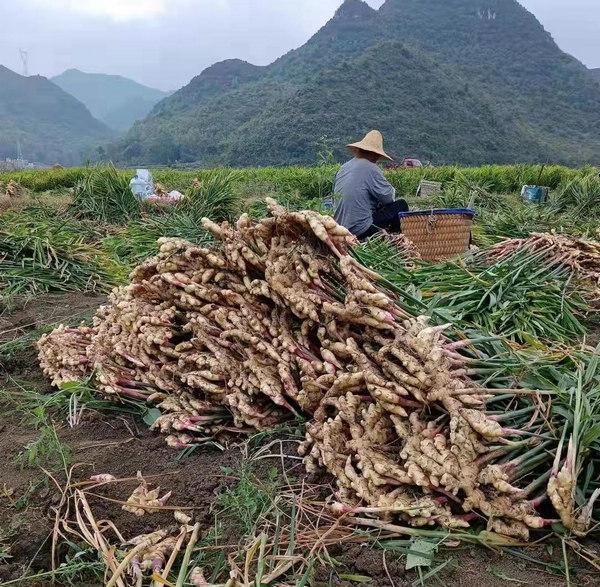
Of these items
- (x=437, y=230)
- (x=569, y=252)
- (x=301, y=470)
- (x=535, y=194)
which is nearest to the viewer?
(x=301, y=470)

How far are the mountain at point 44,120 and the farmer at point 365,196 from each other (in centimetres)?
9587

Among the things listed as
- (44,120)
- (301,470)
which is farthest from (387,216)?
(44,120)

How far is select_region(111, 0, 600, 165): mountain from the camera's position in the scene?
48094 millimetres

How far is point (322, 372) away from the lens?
2.63 metres

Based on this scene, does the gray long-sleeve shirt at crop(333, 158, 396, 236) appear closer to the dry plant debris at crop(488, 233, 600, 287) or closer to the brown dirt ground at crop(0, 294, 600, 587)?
the dry plant debris at crop(488, 233, 600, 287)

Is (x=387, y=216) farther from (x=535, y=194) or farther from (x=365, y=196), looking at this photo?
(x=535, y=194)

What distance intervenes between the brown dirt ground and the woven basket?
3.33 m

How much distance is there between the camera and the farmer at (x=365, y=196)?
613 centimetres

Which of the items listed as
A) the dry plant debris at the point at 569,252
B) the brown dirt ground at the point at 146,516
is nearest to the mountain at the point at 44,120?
the dry plant debris at the point at 569,252

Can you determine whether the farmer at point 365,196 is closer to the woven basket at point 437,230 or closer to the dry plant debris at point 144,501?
the woven basket at point 437,230

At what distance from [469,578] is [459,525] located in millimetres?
180

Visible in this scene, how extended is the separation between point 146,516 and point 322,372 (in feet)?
3.00

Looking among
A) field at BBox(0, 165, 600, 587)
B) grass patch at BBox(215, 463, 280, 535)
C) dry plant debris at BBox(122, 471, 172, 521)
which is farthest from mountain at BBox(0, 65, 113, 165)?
grass patch at BBox(215, 463, 280, 535)

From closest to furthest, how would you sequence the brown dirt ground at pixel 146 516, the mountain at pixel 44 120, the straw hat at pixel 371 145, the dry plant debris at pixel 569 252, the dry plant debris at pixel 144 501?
the brown dirt ground at pixel 146 516, the dry plant debris at pixel 144 501, the dry plant debris at pixel 569 252, the straw hat at pixel 371 145, the mountain at pixel 44 120
